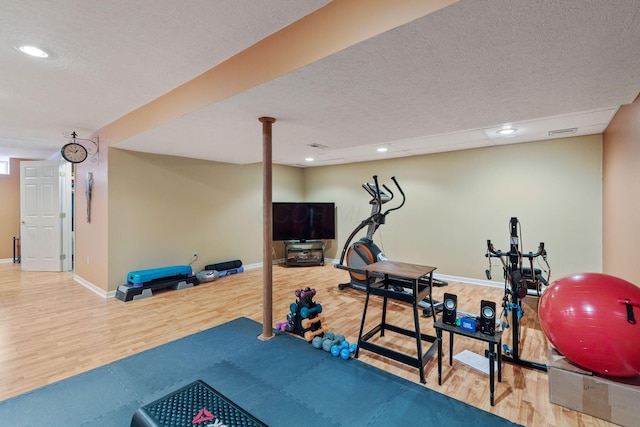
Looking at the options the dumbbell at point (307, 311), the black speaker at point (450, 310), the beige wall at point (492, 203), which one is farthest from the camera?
the beige wall at point (492, 203)

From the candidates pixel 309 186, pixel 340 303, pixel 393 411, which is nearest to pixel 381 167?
pixel 309 186

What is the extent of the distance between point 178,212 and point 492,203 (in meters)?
5.33

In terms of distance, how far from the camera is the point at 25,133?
448cm

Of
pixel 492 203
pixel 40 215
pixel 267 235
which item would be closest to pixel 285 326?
pixel 267 235

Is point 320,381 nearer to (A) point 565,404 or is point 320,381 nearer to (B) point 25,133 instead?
(A) point 565,404

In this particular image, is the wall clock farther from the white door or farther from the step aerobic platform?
the step aerobic platform

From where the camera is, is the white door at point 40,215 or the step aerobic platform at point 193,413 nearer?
the step aerobic platform at point 193,413

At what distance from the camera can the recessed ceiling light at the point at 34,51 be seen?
6.80 ft

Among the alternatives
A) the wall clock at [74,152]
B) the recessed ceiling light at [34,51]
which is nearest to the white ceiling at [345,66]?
the recessed ceiling light at [34,51]

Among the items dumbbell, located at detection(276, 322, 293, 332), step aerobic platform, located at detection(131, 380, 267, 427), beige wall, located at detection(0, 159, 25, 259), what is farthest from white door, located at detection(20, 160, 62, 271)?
step aerobic platform, located at detection(131, 380, 267, 427)

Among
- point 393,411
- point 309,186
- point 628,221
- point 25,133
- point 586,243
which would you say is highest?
point 25,133

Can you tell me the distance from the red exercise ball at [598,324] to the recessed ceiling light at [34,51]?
4.05 metres

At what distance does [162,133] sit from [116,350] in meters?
2.35

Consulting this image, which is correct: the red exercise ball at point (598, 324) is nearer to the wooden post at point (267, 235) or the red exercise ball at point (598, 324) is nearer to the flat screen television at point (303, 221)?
the wooden post at point (267, 235)
